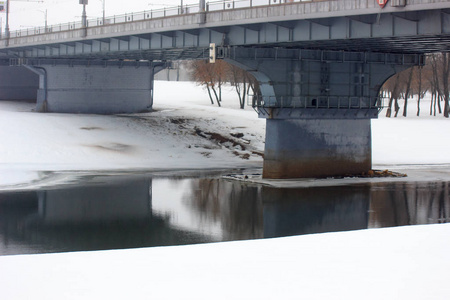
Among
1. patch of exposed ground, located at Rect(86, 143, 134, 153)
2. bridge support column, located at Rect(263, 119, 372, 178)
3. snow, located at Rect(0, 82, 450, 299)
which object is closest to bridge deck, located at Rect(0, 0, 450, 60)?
bridge support column, located at Rect(263, 119, 372, 178)

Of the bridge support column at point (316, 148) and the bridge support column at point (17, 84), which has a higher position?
the bridge support column at point (17, 84)

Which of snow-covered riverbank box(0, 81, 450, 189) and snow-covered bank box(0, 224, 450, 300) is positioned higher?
snow-covered riverbank box(0, 81, 450, 189)

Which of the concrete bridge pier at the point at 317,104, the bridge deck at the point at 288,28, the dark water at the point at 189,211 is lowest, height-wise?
the dark water at the point at 189,211

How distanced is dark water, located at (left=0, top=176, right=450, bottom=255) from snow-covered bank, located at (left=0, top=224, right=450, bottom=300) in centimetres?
557

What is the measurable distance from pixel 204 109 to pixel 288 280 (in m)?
62.9

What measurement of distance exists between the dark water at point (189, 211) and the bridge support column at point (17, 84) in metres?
43.2

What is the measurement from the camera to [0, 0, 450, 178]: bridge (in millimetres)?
33906

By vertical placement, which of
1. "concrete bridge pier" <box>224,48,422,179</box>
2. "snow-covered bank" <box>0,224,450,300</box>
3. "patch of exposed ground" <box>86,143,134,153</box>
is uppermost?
"concrete bridge pier" <box>224,48,422,179</box>

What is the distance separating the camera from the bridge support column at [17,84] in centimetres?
7869

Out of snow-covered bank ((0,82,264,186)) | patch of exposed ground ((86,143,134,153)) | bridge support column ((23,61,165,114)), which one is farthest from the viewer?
bridge support column ((23,61,165,114))

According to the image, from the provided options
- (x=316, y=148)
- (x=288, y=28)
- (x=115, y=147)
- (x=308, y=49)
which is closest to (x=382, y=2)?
(x=288, y=28)

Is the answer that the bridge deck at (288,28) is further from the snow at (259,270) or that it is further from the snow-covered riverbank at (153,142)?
the snow at (259,270)

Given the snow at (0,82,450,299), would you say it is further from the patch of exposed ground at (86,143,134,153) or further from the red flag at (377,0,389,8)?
the patch of exposed ground at (86,143,134,153)

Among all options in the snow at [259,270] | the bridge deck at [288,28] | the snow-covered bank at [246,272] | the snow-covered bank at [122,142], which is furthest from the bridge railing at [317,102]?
the snow-covered bank at [246,272]
